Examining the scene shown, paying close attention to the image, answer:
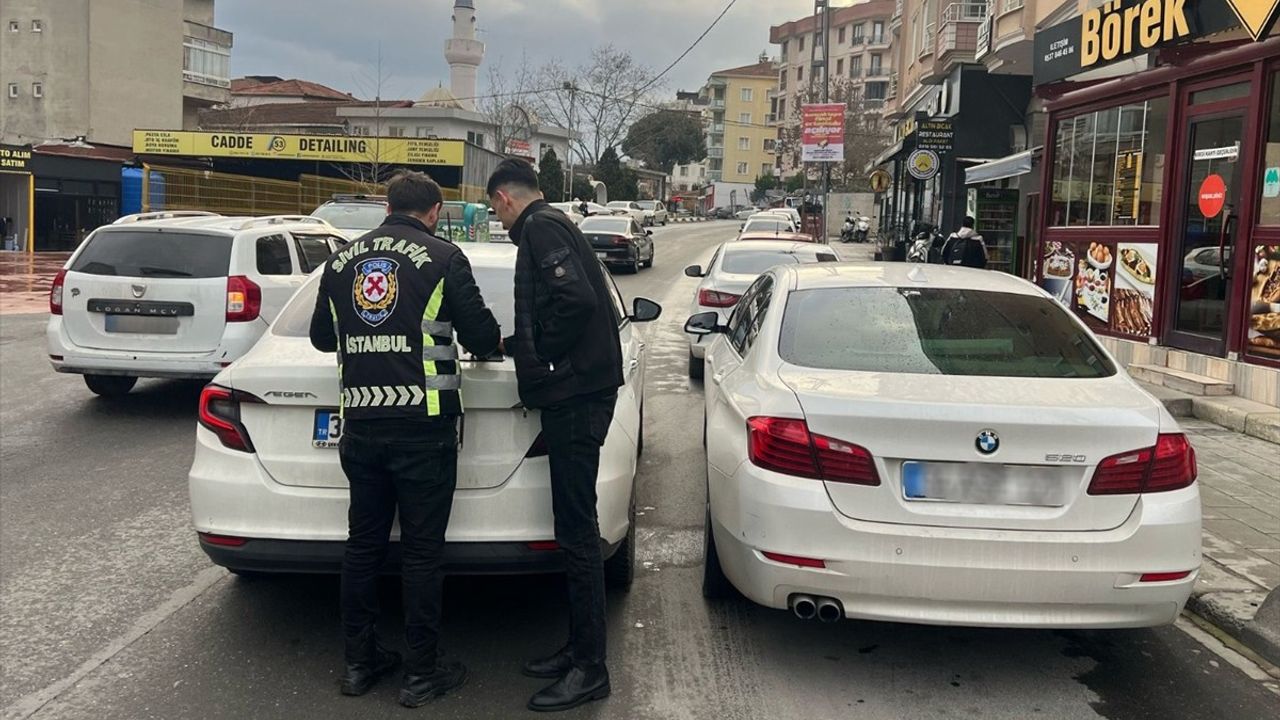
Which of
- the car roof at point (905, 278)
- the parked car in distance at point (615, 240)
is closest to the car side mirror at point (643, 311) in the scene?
the car roof at point (905, 278)

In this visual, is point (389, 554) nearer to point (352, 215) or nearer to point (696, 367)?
point (696, 367)

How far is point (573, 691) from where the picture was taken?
12.2 feet

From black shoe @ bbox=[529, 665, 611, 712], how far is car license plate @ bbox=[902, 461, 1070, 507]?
4.31ft

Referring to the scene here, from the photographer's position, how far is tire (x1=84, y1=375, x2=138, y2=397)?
30.9 feet

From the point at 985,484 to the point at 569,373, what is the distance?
61.0 inches

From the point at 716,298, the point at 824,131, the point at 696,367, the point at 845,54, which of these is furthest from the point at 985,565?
the point at 845,54

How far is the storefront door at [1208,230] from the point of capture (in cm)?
955

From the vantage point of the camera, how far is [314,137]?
133 ft

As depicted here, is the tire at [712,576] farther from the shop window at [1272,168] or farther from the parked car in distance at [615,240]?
the parked car in distance at [615,240]

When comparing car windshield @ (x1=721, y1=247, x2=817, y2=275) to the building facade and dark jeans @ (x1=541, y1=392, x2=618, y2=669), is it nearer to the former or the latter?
dark jeans @ (x1=541, y1=392, x2=618, y2=669)

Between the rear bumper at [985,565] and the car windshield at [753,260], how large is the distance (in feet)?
26.7

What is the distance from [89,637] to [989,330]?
4.09 metres

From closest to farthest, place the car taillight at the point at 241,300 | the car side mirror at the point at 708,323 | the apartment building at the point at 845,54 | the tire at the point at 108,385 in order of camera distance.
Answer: the car side mirror at the point at 708,323, the car taillight at the point at 241,300, the tire at the point at 108,385, the apartment building at the point at 845,54

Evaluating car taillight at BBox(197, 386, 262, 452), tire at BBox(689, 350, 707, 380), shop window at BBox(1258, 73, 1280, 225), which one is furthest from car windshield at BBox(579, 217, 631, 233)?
car taillight at BBox(197, 386, 262, 452)
